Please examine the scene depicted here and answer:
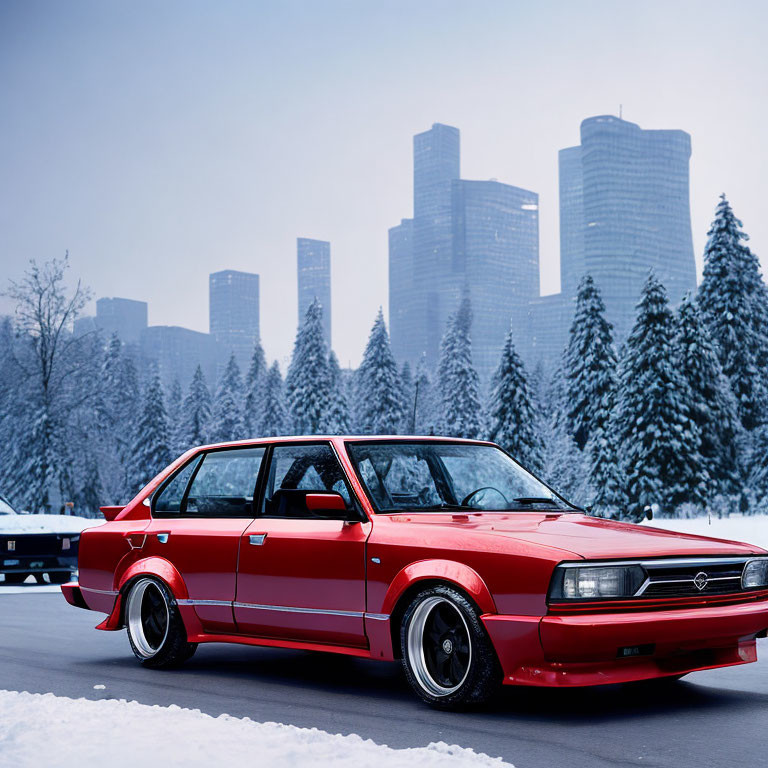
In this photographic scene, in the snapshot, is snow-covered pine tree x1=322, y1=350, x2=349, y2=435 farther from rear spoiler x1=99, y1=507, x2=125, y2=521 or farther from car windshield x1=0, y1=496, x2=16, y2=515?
rear spoiler x1=99, y1=507, x2=125, y2=521

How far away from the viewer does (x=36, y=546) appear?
17.1 m

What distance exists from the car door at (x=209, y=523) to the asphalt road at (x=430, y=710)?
0.57 m

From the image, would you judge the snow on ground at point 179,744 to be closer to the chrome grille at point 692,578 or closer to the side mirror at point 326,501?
the side mirror at point 326,501

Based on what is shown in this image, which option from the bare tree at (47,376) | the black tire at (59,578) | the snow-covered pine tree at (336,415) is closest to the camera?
the black tire at (59,578)

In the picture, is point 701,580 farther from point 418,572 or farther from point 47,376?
point 47,376

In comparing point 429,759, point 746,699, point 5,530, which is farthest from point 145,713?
point 5,530

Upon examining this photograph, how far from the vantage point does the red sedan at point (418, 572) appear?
19.4 ft

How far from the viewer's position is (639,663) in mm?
6023

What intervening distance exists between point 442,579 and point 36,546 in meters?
12.3

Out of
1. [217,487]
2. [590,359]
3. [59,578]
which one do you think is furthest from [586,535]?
[590,359]

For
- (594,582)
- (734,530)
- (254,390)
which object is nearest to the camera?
(594,582)

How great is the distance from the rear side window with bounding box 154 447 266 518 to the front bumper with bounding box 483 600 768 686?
98.0 inches

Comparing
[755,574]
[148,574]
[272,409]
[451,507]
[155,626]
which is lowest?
[155,626]

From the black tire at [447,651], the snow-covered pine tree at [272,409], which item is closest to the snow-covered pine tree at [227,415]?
the snow-covered pine tree at [272,409]
